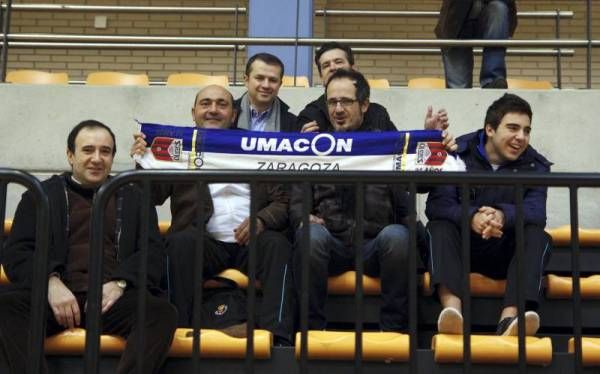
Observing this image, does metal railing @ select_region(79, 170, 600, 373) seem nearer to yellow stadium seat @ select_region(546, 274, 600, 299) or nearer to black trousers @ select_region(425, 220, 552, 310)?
black trousers @ select_region(425, 220, 552, 310)

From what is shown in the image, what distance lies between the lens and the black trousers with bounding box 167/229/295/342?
169 inches

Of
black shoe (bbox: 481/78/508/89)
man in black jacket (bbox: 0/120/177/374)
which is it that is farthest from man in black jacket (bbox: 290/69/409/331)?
black shoe (bbox: 481/78/508/89)

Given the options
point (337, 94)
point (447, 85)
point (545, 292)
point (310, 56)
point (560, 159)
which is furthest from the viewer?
point (310, 56)

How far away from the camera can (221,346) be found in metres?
4.01

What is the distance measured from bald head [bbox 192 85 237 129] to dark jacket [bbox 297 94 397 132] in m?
0.41

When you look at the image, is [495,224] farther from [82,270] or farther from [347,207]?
[82,270]

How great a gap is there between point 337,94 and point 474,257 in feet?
3.70

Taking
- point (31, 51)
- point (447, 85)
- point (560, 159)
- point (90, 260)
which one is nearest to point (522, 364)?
point (90, 260)

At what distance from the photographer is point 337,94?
16.8 ft

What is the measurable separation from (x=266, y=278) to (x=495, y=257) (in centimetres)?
104

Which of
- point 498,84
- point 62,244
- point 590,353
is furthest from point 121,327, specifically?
point 498,84

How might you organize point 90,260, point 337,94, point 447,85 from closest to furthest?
point 90,260 < point 337,94 < point 447,85

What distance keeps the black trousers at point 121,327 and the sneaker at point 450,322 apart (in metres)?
1.07

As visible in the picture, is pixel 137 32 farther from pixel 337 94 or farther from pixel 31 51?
pixel 337 94
